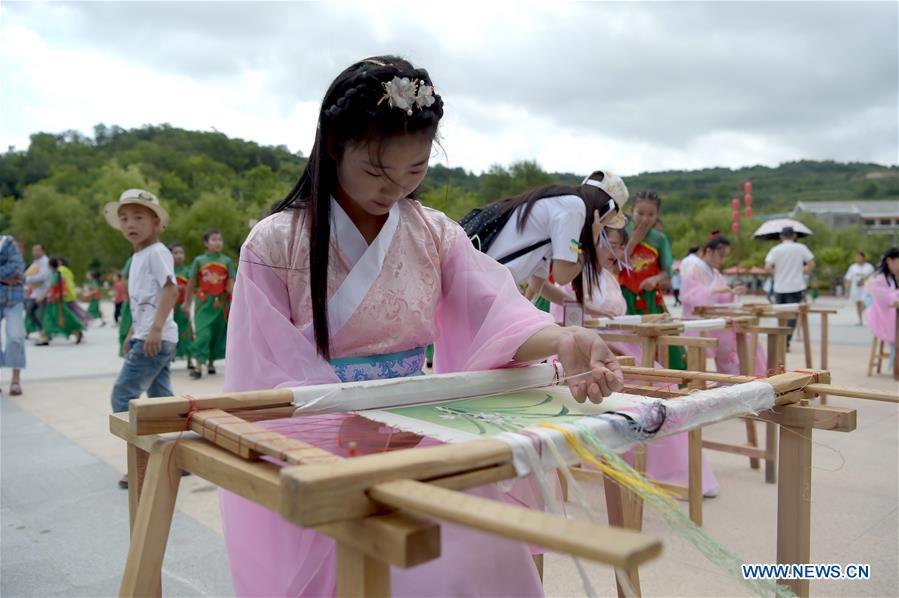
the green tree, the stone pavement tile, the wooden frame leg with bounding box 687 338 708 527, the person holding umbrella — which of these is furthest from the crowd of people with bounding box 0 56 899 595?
the green tree

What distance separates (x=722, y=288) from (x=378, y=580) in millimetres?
5521

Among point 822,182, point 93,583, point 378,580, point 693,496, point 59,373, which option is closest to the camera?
point 378,580

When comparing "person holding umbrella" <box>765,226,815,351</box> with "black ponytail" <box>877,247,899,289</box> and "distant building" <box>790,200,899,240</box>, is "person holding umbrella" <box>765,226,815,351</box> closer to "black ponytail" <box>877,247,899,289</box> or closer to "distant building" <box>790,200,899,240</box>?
"black ponytail" <box>877,247,899,289</box>

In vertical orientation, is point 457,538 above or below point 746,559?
above

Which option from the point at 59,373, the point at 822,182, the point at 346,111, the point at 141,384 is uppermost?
the point at 822,182

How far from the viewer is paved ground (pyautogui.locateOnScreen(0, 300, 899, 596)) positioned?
2.32 metres

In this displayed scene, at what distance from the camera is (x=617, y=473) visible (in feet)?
3.05

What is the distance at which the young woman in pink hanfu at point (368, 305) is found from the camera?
48.1 inches

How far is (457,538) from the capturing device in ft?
3.99

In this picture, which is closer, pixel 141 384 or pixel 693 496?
pixel 693 496

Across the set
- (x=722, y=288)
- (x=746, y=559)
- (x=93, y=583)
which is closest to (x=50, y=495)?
(x=93, y=583)

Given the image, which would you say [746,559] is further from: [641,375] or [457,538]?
[457,538]

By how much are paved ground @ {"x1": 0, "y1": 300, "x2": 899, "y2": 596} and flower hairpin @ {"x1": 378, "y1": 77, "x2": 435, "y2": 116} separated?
1.67 meters

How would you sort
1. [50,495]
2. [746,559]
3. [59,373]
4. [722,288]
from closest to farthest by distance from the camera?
1. [746,559]
2. [50,495]
3. [722,288]
4. [59,373]
